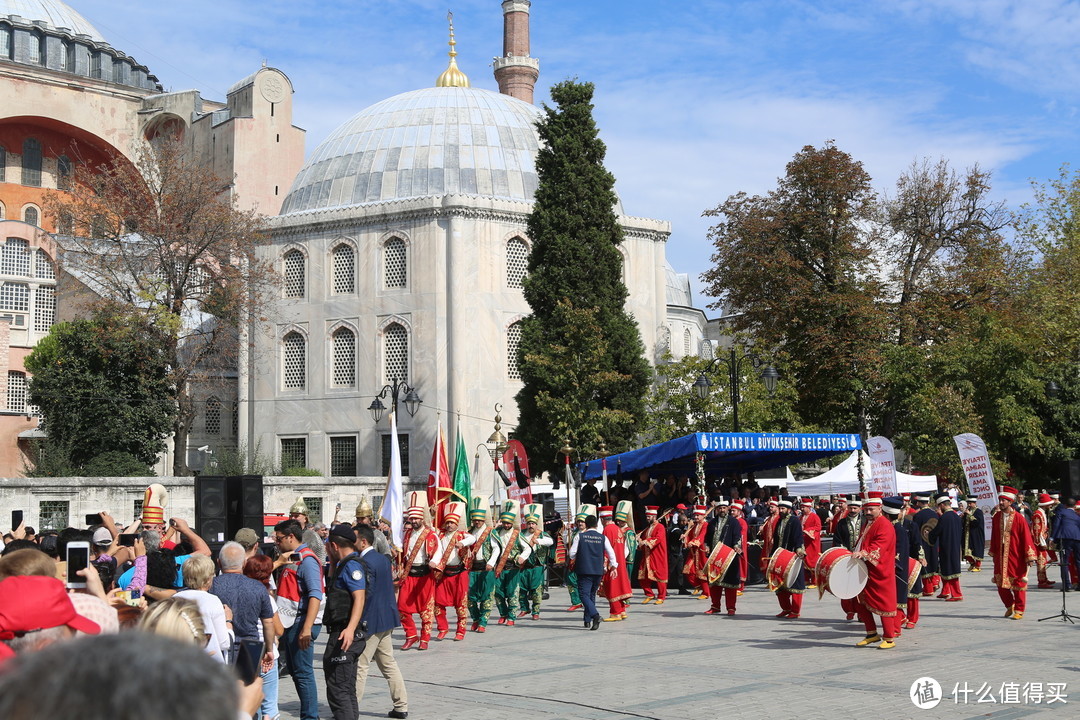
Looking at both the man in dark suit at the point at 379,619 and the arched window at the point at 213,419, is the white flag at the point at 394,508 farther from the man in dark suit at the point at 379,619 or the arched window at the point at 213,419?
the arched window at the point at 213,419

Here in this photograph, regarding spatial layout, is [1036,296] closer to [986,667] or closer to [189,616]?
[986,667]

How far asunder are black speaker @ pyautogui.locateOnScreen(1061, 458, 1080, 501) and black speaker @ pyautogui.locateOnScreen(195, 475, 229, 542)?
48.7 ft

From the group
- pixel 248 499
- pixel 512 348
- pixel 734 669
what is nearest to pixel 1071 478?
pixel 734 669

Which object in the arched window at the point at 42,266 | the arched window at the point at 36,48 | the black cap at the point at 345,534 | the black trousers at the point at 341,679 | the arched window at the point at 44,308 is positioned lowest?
the black trousers at the point at 341,679

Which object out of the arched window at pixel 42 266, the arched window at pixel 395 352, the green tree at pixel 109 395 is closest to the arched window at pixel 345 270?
the arched window at pixel 395 352

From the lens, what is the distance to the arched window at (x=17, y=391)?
161 feet

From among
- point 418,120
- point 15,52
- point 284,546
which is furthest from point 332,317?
point 284,546

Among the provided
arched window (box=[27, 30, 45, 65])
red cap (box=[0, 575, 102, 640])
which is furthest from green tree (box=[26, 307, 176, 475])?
red cap (box=[0, 575, 102, 640])

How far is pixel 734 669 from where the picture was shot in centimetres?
1113

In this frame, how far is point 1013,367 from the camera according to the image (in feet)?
116

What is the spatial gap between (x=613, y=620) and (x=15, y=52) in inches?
2287

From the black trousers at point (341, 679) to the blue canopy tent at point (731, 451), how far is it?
1340 centimetres

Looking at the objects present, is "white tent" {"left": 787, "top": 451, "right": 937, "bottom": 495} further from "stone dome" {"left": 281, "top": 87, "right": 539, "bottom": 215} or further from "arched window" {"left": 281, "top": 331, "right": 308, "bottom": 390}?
"arched window" {"left": 281, "top": 331, "right": 308, "bottom": 390}

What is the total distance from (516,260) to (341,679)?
3912cm
